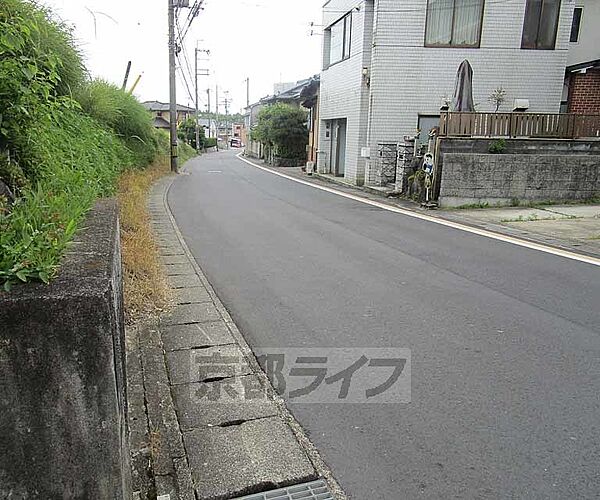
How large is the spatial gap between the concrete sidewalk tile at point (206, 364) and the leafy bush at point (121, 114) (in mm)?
8063

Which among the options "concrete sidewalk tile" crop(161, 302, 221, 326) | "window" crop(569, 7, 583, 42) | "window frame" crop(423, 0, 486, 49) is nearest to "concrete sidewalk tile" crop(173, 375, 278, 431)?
"concrete sidewalk tile" crop(161, 302, 221, 326)

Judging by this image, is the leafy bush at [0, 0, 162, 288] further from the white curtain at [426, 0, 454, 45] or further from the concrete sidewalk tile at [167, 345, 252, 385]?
the white curtain at [426, 0, 454, 45]

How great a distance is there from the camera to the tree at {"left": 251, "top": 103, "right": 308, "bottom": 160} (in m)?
32.0

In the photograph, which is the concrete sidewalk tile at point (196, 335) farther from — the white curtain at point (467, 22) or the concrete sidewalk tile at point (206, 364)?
the white curtain at point (467, 22)

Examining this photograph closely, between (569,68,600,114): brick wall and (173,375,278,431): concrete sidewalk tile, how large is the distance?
56.6 ft

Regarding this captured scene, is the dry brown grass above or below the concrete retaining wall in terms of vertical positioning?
below

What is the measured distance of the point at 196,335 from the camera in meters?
4.37

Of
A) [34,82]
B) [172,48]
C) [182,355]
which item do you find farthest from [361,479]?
[172,48]

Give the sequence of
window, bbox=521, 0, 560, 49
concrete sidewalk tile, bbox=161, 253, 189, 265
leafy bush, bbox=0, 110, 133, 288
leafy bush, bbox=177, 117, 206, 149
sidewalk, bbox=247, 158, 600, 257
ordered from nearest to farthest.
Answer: leafy bush, bbox=0, 110, 133, 288
concrete sidewalk tile, bbox=161, 253, 189, 265
sidewalk, bbox=247, 158, 600, 257
window, bbox=521, 0, 560, 49
leafy bush, bbox=177, 117, 206, 149

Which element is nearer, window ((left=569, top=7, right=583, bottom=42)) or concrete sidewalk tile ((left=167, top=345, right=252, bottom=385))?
concrete sidewalk tile ((left=167, top=345, right=252, bottom=385))

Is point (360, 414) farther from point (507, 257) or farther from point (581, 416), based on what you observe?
point (507, 257)

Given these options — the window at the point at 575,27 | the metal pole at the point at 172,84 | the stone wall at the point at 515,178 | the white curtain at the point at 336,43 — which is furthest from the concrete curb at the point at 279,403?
the metal pole at the point at 172,84

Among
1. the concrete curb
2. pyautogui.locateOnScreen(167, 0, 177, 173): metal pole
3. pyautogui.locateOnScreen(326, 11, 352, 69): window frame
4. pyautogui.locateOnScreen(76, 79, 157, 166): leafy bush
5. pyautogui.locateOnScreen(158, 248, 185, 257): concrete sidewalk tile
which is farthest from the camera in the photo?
pyautogui.locateOnScreen(167, 0, 177, 173): metal pole

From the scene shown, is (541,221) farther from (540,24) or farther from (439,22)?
(540,24)
